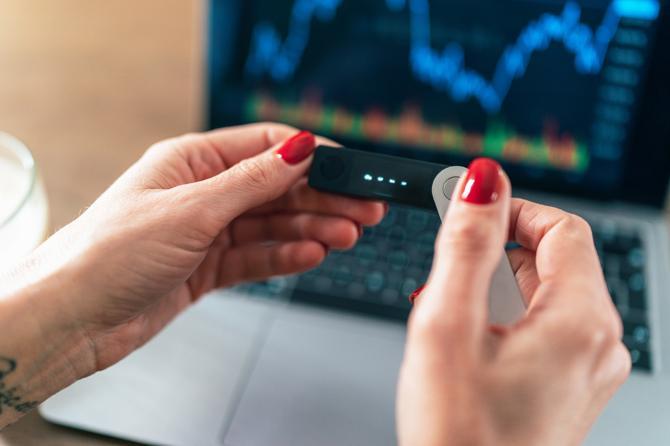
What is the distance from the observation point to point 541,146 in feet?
2.14

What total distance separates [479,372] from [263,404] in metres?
0.23

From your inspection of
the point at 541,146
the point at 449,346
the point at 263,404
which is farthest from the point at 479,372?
the point at 541,146

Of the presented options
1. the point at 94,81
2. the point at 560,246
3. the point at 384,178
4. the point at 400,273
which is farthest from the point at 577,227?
the point at 94,81

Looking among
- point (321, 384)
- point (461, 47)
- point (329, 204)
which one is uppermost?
point (461, 47)

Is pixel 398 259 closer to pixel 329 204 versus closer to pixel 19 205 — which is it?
pixel 329 204

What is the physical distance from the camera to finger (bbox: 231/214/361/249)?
0.54m

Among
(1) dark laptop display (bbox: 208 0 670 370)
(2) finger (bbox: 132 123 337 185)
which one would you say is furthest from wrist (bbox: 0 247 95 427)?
(1) dark laptop display (bbox: 208 0 670 370)

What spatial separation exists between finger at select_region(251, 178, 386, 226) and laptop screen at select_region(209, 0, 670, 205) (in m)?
0.16

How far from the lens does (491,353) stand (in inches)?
12.3

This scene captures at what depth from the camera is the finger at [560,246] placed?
1.14 ft

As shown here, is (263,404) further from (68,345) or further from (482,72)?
(482,72)

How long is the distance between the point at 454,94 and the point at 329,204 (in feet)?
0.63

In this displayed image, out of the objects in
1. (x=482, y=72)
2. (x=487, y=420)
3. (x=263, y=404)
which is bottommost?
(x=263, y=404)

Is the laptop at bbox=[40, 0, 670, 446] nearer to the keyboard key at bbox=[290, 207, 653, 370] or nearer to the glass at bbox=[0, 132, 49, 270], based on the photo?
the keyboard key at bbox=[290, 207, 653, 370]
